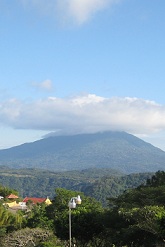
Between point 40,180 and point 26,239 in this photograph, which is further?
point 40,180

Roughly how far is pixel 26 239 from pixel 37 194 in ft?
494

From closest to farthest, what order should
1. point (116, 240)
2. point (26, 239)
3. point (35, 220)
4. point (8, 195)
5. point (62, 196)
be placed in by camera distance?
1. point (116, 240)
2. point (26, 239)
3. point (35, 220)
4. point (62, 196)
5. point (8, 195)

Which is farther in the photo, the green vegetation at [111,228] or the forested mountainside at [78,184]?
the forested mountainside at [78,184]

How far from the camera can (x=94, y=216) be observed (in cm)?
2400

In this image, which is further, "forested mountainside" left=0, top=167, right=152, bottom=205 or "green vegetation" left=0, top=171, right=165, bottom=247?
"forested mountainside" left=0, top=167, right=152, bottom=205

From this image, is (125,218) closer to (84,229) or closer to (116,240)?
(116,240)

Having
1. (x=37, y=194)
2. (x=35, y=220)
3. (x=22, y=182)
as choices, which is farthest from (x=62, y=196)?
(x=22, y=182)

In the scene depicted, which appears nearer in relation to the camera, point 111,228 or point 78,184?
point 111,228

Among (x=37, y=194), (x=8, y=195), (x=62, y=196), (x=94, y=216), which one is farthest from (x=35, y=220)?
(x=37, y=194)

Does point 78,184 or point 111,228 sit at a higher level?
point 78,184

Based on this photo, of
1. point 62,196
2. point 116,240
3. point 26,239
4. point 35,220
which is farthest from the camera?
point 62,196

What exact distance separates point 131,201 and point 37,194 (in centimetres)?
15005

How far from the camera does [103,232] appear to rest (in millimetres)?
23438

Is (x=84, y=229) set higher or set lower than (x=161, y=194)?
lower
